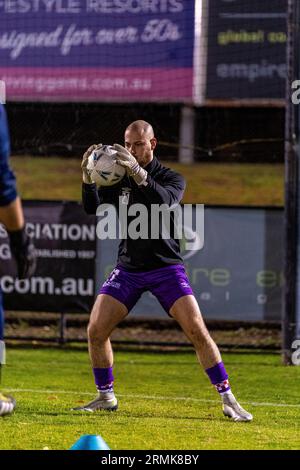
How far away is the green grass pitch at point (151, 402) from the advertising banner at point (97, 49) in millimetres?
5456

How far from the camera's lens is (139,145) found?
889 cm

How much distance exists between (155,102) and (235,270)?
20.0 ft

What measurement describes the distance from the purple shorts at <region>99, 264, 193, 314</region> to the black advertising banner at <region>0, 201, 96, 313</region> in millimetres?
5575

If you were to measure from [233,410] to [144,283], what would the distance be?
1.24 m

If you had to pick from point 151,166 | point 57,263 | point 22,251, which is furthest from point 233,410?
point 57,263

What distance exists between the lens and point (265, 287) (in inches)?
560

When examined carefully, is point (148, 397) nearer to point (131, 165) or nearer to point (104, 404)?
point (104, 404)

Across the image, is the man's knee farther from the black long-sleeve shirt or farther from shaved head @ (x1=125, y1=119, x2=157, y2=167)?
shaved head @ (x1=125, y1=119, x2=157, y2=167)

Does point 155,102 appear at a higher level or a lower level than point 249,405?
higher

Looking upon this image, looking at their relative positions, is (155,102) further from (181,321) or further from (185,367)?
(181,321)

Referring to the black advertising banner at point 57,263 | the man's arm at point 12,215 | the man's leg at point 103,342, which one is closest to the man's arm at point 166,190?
the man's leg at point 103,342

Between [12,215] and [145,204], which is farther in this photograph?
[145,204]
